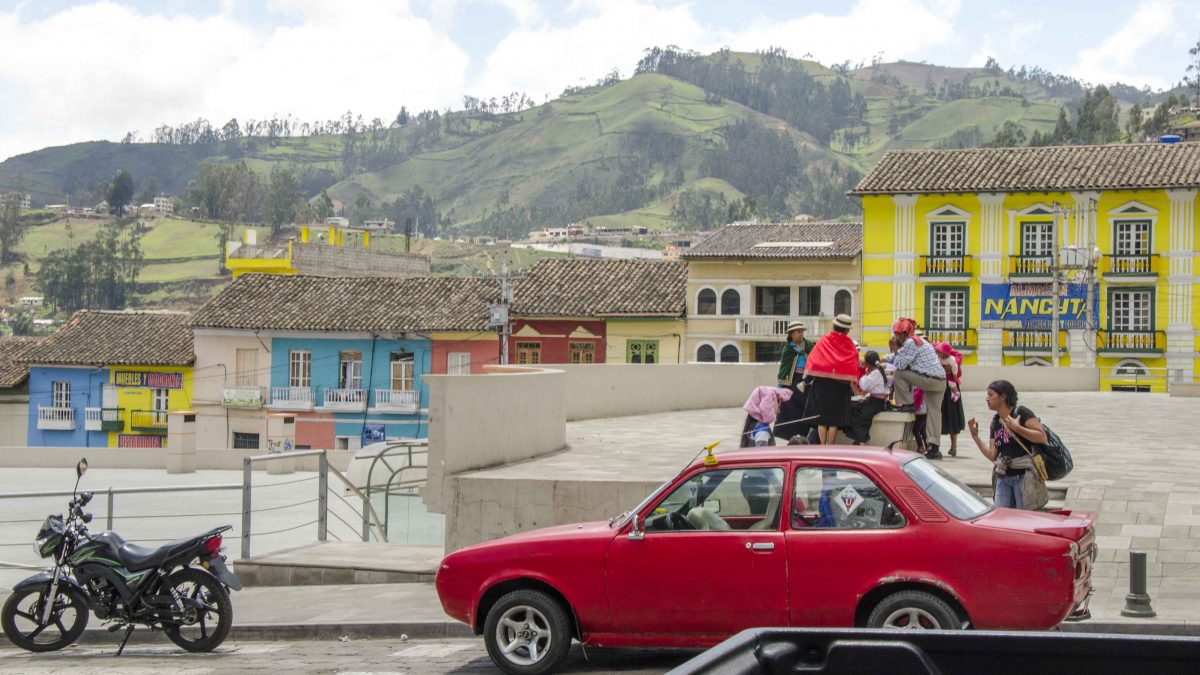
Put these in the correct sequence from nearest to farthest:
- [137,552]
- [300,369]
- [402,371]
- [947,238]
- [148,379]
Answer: [137,552] < [402,371] < [300,369] < [947,238] < [148,379]

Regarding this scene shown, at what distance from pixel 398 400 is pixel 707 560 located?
4711cm

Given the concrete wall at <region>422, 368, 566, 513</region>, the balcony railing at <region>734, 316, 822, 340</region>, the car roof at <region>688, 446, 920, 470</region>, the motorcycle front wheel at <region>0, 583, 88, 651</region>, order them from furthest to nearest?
the balcony railing at <region>734, 316, 822, 340</region>
the concrete wall at <region>422, 368, 566, 513</region>
the motorcycle front wheel at <region>0, 583, 88, 651</region>
the car roof at <region>688, 446, 920, 470</region>

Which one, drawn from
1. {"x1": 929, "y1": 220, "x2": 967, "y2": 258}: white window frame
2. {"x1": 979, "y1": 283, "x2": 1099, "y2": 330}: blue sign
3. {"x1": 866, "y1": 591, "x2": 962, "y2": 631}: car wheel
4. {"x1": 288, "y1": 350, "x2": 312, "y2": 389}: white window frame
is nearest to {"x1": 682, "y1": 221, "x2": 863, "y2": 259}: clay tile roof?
{"x1": 929, "y1": 220, "x2": 967, "y2": 258}: white window frame

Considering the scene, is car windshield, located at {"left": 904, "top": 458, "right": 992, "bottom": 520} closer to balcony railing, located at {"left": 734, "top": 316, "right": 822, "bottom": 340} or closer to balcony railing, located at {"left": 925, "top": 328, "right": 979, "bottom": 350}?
balcony railing, located at {"left": 925, "top": 328, "right": 979, "bottom": 350}

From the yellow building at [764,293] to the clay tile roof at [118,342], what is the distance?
21.9 m

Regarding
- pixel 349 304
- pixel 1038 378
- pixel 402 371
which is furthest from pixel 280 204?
pixel 1038 378

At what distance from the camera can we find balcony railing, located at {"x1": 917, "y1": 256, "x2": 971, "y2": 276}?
57.8m

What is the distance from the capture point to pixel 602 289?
5784 cm

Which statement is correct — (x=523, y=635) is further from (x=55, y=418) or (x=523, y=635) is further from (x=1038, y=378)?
(x=55, y=418)

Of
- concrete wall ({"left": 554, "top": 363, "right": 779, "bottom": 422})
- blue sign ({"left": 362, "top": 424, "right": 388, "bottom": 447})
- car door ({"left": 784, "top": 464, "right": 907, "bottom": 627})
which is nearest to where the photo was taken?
car door ({"left": 784, "top": 464, "right": 907, "bottom": 627})

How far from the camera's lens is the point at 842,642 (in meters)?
3.66

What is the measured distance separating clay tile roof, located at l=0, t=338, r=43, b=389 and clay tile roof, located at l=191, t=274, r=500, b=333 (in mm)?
9243

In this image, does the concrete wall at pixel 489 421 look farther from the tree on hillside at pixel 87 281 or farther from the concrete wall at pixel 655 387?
the tree on hillside at pixel 87 281

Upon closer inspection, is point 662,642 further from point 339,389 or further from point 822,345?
point 339,389
